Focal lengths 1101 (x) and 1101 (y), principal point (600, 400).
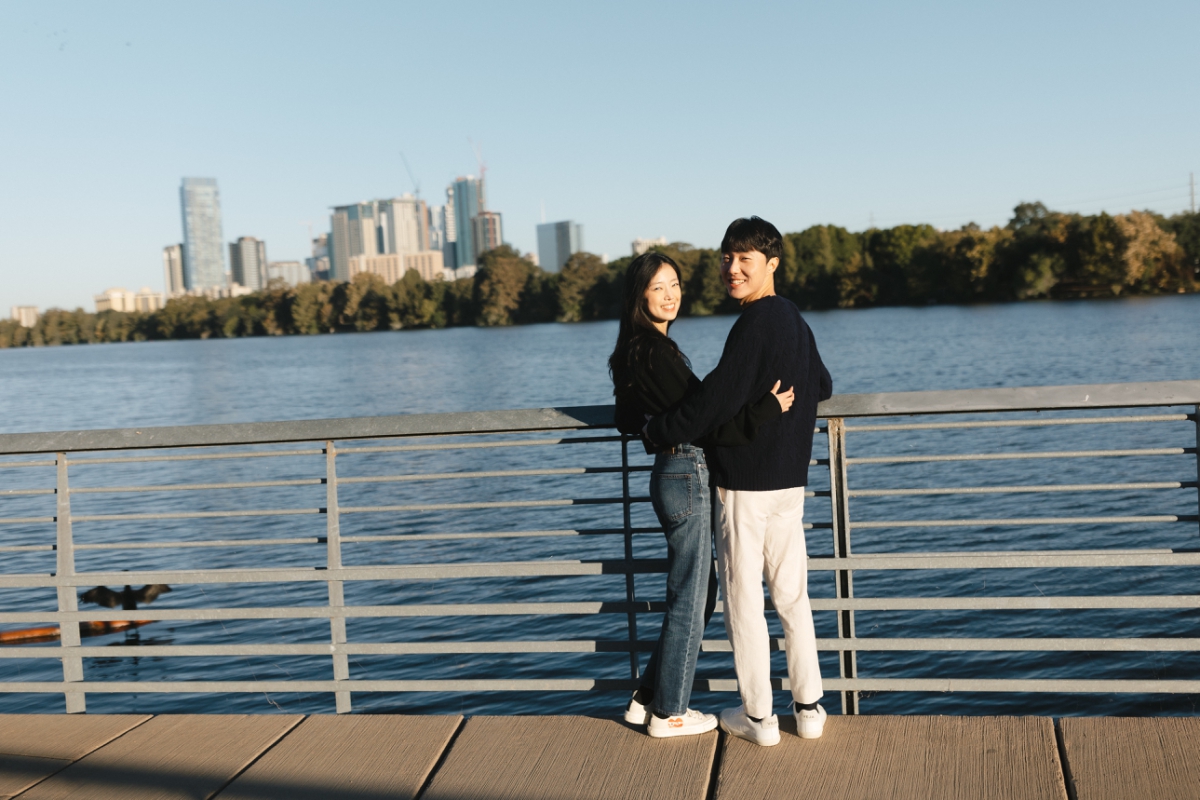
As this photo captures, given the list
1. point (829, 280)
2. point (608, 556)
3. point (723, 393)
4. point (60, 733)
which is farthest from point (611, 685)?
point (829, 280)

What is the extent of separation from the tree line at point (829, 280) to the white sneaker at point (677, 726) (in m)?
75.1

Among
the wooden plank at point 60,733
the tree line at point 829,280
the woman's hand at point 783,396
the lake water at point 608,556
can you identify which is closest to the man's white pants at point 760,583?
the woman's hand at point 783,396

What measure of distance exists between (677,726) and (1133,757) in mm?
1511

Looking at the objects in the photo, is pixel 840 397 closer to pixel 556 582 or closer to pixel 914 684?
pixel 914 684

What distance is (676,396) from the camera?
366 cm

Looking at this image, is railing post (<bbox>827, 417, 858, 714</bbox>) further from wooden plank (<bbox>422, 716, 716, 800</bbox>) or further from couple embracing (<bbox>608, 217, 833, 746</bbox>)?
wooden plank (<bbox>422, 716, 716, 800</bbox>)

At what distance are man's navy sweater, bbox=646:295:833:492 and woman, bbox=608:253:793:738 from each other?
0.06 m

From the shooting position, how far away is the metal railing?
3.99 meters

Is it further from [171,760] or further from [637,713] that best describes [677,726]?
[171,760]

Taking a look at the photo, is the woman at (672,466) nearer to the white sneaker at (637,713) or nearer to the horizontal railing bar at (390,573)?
the white sneaker at (637,713)

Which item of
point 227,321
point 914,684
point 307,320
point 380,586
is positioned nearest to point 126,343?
point 227,321

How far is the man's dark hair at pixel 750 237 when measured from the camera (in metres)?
3.61

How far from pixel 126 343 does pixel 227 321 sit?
32.7 m

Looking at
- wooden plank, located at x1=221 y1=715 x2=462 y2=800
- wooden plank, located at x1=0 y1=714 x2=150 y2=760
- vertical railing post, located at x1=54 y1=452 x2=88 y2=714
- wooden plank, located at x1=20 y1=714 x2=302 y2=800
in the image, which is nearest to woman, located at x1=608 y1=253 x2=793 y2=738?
wooden plank, located at x1=221 y1=715 x2=462 y2=800
